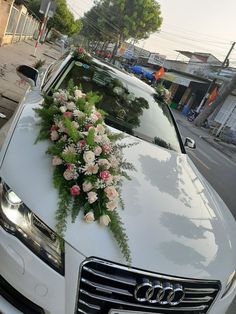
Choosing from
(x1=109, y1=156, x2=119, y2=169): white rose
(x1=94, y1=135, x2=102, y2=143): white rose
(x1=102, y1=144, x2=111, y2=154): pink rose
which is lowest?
(x1=109, y1=156, x2=119, y2=169): white rose

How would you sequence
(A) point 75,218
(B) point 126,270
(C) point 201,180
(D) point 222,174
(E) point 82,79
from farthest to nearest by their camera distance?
(D) point 222,174 → (E) point 82,79 → (C) point 201,180 → (A) point 75,218 → (B) point 126,270

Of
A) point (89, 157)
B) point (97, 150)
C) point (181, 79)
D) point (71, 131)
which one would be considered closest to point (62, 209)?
point (89, 157)

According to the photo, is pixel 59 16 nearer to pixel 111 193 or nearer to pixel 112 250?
pixel 111 193

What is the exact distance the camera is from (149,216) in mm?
2354

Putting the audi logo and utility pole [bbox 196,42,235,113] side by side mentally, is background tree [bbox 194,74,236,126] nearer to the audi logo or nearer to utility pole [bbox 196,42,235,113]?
utility pole [bbox 196,42,235,113]

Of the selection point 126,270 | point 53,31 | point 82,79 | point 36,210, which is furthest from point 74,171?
point 53,31

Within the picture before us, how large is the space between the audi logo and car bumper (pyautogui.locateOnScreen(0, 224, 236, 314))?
333 millimetres

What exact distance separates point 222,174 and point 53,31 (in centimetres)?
5277

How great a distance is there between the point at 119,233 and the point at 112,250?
0.39ft

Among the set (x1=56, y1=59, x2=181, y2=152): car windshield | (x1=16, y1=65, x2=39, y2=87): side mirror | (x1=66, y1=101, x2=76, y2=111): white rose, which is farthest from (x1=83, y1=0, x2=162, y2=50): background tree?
(x1=66, y1=101, x2=76, y2=111): white rose

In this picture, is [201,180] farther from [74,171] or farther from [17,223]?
[17,223]

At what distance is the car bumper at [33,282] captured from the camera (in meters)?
1.88

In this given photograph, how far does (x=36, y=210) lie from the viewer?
2.04 m

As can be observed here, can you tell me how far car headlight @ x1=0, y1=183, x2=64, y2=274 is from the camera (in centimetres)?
193
